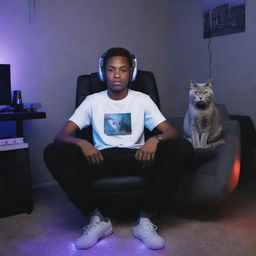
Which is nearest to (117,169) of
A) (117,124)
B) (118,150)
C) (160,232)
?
(118,150)

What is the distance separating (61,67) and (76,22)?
0.39 metres

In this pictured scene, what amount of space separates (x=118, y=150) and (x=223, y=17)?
170 cm

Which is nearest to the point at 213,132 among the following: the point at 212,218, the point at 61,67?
the point at 212,218

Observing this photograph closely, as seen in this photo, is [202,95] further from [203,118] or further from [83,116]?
[83,116]

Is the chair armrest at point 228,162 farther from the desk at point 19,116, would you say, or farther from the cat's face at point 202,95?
the desk at point 19,116

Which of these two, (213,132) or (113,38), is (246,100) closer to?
(213,132)

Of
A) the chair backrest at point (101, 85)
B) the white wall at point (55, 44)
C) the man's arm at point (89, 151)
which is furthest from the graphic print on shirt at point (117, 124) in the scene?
the white wall at point (55, 44)

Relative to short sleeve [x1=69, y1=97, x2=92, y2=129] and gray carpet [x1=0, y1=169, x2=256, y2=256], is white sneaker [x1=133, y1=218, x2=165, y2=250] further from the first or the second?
short sleeve [x1=69, y1=97, x2=92, y2=129]

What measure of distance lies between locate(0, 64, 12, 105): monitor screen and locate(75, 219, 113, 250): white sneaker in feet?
3.68

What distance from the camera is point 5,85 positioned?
7.73 feet

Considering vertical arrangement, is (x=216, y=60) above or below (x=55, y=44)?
below

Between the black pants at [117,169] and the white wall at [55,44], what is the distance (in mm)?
1089

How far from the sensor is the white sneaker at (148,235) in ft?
5.22

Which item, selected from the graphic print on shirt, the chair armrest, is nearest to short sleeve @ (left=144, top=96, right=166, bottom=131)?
the graphic print on shirt
